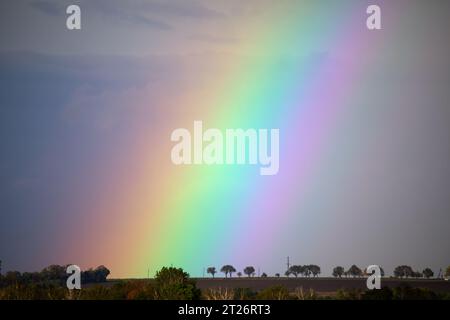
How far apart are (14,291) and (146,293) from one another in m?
25.2
